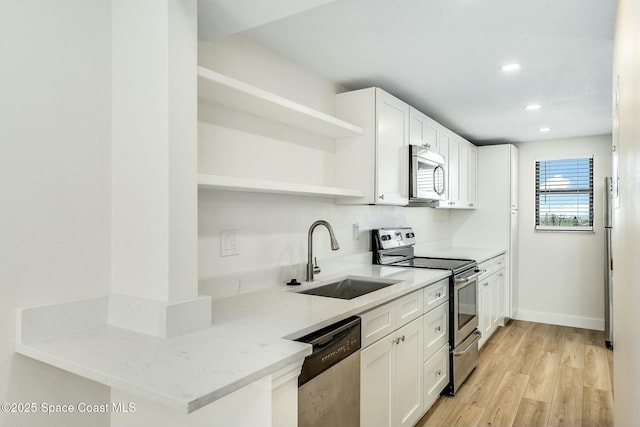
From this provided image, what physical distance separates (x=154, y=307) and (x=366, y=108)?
1920mm

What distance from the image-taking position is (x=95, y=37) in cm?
146

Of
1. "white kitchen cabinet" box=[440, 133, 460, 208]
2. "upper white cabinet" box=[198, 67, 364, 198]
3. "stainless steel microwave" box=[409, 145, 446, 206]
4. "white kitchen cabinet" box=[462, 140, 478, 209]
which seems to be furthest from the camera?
"white kitchen cabinet" box=[462, 140, 478, 209]

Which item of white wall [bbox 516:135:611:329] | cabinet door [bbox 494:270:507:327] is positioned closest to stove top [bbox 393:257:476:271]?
cabinet door [bbox 494:270:507:327]

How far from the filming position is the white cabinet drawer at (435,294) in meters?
2.60

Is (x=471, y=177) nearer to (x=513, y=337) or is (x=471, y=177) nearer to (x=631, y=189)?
(x=513, y=337)

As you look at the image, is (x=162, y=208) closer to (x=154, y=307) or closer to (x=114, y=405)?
(x=154, y=307)

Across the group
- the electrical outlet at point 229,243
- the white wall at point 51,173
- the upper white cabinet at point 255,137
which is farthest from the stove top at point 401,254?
the white wall at point 51,173

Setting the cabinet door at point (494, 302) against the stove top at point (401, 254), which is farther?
the cabinet door at point (494, 302)

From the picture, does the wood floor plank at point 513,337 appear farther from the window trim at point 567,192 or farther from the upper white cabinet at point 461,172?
the upper white cabinet at point 461,172

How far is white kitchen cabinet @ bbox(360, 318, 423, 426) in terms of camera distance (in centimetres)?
193

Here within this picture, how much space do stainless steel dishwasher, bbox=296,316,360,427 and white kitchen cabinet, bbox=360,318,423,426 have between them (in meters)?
0.11

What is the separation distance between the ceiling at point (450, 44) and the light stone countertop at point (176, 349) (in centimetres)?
121

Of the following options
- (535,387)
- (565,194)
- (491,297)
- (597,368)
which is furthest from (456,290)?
(565,194)

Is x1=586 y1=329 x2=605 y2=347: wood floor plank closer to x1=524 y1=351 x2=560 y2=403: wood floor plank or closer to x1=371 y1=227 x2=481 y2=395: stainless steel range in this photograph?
x1=524 y1=351 x2=560 y2=403: wood floor plank
